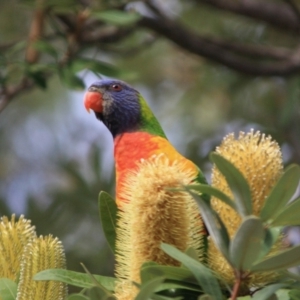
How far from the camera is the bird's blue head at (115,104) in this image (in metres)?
2.54

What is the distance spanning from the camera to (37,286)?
105 cm

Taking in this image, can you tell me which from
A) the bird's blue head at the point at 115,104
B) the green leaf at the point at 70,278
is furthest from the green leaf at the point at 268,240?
the bird's blue head at the point at 115,104

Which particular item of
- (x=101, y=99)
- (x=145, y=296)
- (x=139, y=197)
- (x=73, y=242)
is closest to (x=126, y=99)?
(x=101, y=99)

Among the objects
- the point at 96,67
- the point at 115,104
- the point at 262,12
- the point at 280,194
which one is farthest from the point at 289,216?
the point at 262,12

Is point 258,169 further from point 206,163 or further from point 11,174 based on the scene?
point 11,174

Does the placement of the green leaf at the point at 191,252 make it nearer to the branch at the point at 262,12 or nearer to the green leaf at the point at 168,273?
the green leaf at the point at 168,273

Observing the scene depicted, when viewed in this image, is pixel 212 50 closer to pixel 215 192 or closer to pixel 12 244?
pixel 12 244

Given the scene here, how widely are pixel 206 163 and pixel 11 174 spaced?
164 cm

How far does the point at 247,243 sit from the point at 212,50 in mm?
2226

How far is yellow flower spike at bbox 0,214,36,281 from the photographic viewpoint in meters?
1.12

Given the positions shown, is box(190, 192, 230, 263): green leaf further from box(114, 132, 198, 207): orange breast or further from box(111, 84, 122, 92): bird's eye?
box(111, 84, 122, 92): bird's eye

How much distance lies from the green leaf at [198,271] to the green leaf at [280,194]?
0.42 feet

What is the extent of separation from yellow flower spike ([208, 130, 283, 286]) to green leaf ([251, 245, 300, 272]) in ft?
0.28

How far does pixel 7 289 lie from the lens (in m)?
1.09
